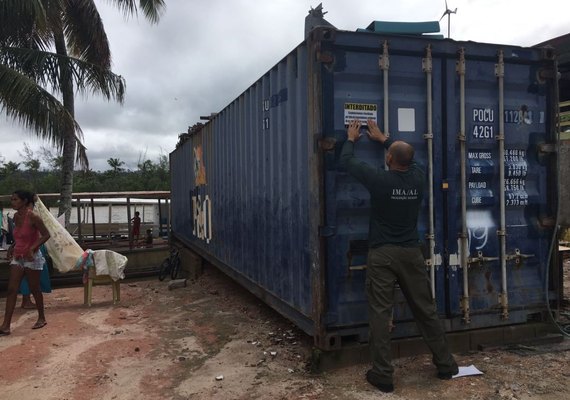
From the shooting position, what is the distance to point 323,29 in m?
3.74

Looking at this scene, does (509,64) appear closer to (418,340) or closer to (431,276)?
(431,276)

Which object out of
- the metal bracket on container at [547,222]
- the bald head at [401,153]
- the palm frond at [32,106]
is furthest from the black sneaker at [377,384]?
the palm frond at [32,106]

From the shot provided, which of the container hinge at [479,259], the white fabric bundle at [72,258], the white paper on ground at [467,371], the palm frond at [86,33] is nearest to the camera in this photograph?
the white paper on ground at [467,371]

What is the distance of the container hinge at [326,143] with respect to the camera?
12.4ft

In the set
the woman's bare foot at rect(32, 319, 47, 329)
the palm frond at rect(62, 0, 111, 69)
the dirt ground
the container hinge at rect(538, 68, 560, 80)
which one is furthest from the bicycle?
the container hinge at rect(538, 68, 560, 80)

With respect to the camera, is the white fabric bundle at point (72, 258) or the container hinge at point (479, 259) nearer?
the container hinge at point (479, 259)

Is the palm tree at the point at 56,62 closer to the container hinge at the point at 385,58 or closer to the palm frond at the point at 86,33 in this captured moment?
the palm frond at the point at 86,33

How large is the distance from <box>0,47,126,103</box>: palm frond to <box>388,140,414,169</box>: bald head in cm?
1104

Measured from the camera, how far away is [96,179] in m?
41.9

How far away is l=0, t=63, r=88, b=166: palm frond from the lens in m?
10.4

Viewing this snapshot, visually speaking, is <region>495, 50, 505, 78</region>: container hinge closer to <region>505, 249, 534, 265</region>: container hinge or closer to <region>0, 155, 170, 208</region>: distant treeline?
<region>505, 249, 534, 265</region>: container hinge

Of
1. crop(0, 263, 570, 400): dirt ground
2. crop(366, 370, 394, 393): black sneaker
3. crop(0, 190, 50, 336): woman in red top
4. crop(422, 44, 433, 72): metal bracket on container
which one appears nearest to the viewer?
crop(366, 370, 394, 393): black sneaker

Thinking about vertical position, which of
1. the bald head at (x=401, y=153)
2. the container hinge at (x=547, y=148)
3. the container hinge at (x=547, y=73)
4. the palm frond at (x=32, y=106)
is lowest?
the bald head at (x=401, y=153)

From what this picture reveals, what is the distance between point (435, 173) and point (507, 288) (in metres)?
1.26
